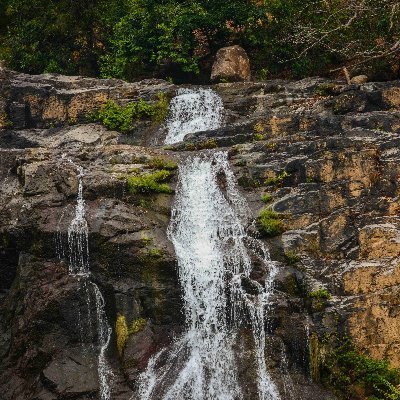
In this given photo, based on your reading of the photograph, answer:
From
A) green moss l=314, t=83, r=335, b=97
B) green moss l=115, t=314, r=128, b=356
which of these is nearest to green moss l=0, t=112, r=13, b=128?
green moss l=115, t=314, r=128, b=356

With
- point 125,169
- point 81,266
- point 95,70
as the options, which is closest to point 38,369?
point 81,266

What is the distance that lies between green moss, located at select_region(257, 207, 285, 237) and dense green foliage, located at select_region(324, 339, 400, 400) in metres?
3.05

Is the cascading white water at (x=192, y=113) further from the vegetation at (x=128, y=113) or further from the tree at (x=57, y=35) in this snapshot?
the tree at (x=57, y=35)

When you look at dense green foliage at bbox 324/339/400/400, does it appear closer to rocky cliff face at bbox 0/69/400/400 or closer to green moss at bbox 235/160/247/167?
rocky cliff face at bbox 0/69/400/400

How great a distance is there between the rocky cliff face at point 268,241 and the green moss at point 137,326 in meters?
0.02

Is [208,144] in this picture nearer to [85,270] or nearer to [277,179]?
[277,179]

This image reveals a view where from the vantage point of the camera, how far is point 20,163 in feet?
50.1

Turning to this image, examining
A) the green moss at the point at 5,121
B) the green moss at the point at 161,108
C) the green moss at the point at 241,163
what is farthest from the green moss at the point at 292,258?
the green moss at the point at 5,121

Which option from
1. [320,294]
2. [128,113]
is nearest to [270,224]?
[320,294]

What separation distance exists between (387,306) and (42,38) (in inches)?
763

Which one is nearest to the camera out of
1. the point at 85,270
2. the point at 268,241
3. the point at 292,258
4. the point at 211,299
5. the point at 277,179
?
the point at 211,299

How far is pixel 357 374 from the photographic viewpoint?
11.7 m

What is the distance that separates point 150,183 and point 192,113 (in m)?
5.81

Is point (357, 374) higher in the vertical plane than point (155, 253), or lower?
lower
